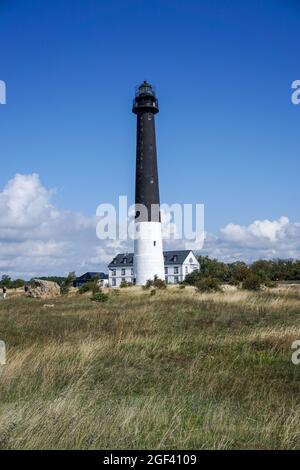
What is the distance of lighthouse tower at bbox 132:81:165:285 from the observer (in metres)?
45.4

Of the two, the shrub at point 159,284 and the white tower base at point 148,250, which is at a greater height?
the white tower base at point 148,250

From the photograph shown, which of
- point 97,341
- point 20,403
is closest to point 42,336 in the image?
point 97,341

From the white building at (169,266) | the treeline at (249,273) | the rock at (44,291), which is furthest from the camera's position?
the white building at (169,266)

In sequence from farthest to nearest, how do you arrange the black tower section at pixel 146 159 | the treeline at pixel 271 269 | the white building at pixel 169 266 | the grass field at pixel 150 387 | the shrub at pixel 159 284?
1. the white building at pixel 169 266
2. the treeline at pixel 271 269
3. the black tower section at pixel 146 159
4. the shrub at pixel 159 284
5. the grass field at pixel 150 387

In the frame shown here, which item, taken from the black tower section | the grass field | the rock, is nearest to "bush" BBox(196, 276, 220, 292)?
the rock

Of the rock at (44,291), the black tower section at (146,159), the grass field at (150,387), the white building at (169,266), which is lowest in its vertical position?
the grass field at (150,387)

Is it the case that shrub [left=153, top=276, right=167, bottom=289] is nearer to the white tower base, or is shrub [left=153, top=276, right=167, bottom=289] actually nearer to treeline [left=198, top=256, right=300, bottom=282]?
the white tower base

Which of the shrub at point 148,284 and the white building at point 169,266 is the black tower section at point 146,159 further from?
the white building at point 169,266

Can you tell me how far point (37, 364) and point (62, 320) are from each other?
7.50 meters

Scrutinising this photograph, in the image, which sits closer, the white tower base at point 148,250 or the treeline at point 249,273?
the treeline at point 249,273

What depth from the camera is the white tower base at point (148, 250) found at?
151 feet

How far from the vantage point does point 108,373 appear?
27.4 feet

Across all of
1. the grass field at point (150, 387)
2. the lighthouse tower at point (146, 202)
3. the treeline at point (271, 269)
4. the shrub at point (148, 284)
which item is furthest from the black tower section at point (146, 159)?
the grass field at point (150, 387)

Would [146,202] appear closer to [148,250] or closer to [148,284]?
[148,250]
